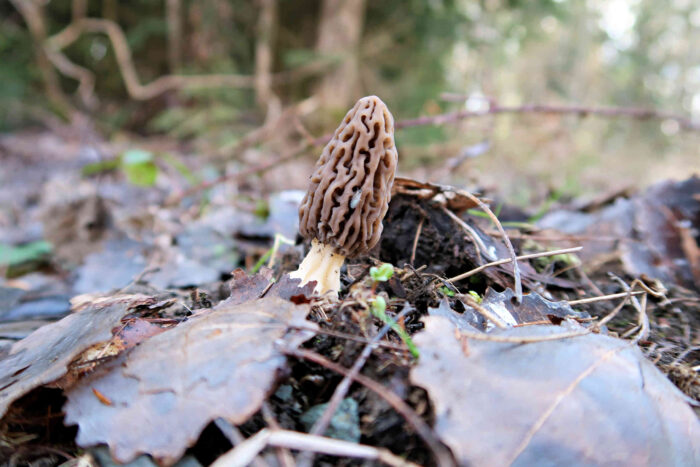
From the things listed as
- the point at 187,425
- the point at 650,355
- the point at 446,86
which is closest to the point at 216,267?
the point at 187,425

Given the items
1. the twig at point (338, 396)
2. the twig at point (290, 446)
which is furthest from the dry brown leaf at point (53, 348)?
the twig at point (338, 396)

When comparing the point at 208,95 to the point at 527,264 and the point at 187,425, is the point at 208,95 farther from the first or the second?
the point at 187,425

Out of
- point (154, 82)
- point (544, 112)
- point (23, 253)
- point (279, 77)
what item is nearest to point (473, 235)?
point (544, 112)

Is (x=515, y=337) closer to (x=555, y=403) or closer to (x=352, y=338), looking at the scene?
(x=555, y=403)

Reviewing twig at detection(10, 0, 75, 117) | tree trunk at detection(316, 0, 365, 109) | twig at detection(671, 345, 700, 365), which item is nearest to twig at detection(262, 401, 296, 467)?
twig at detection(671, 345, 700, 365)

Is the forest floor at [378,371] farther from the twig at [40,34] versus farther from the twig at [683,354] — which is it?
the twig at [40,34]

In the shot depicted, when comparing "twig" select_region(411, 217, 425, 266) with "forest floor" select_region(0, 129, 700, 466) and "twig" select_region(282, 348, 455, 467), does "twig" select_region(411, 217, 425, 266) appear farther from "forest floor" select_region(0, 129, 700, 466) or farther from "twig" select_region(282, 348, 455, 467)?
"twig" select_region(282, 348, 455, 467)
